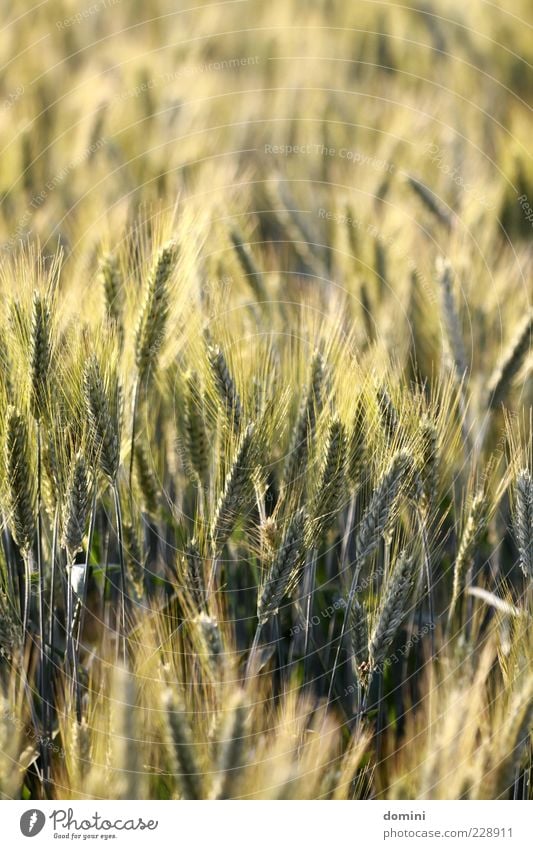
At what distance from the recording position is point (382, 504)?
0.92m

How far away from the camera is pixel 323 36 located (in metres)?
2.26

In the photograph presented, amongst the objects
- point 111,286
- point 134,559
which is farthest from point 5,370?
point 134,559

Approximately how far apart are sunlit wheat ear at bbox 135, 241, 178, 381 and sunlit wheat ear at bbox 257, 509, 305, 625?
29 cm

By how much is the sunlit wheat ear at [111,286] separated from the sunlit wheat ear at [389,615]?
0.50m

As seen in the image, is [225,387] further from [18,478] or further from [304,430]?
[18,478]

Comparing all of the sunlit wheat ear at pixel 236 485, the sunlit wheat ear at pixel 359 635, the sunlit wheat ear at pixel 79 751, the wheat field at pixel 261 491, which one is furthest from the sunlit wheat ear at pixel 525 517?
the sunlit wheat ear at pixel 79 751

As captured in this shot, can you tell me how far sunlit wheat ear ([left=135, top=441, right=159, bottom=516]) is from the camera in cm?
107

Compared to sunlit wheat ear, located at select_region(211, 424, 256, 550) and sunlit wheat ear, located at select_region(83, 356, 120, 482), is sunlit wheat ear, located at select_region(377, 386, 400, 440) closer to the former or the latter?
sunlit wheat ear, located at select_region(211, 424, 256, 550)

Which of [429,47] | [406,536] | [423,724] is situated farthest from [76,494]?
[429,47]

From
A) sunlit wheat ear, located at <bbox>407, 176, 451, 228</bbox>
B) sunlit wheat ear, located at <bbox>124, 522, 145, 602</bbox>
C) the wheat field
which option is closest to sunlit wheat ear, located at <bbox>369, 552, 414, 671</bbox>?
the wheat field

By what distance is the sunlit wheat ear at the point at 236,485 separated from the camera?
2.97ft

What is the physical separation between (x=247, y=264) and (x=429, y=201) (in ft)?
1.59

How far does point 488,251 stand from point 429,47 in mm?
963

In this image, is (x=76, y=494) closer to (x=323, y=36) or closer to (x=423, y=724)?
(x=423, y=724)
